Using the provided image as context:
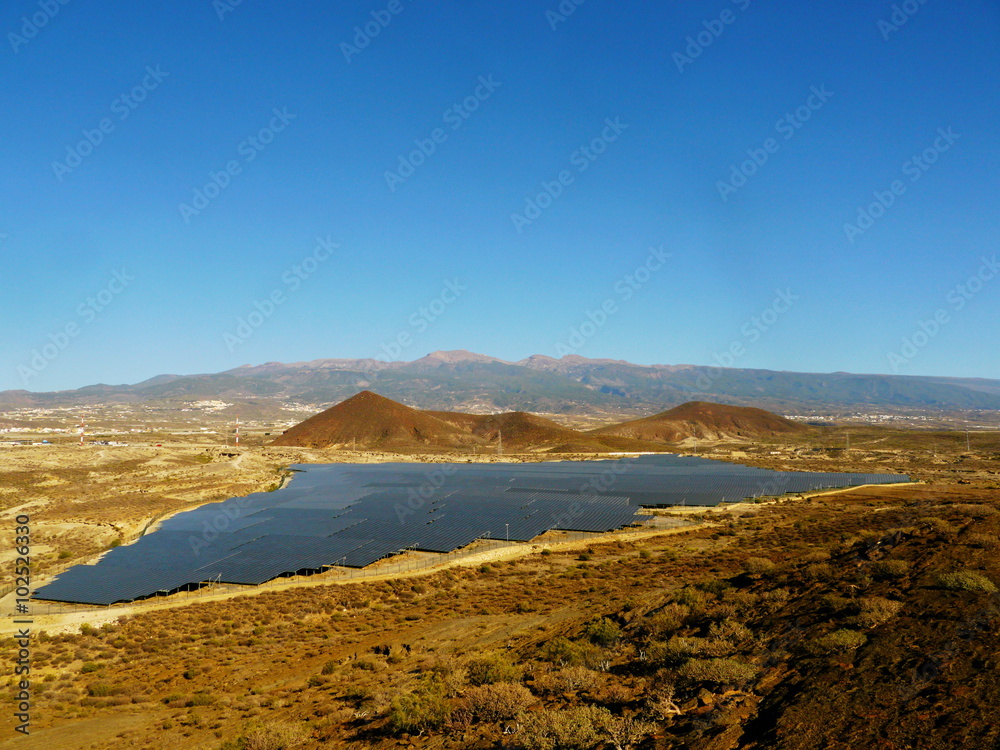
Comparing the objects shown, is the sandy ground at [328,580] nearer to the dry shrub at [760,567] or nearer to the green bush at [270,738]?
the dry shrub at [760,567]

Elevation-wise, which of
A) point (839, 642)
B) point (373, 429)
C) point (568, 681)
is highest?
point (839, 642)

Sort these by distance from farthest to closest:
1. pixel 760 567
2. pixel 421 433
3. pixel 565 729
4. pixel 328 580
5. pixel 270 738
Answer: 1. pixel 421 433
2. pixel 328 580
3. pixel 760 567
4. pixel 270 738
5. pixel 565 729

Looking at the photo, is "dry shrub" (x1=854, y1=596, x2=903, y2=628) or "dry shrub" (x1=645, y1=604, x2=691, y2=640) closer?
"dry shrub" (x1=854, y1=596, x2=903, y2=628)

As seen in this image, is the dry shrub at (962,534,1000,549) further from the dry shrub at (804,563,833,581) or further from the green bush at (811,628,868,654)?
the green bush at (811,628,868,654)

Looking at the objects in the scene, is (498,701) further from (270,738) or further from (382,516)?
(382,516)

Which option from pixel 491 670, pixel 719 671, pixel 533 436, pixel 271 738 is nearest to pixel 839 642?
pixel 719 671

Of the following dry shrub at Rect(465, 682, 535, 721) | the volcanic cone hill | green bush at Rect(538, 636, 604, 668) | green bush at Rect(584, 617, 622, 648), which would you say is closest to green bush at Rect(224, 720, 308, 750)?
dry shrub at Rect(465, 682, 535, 721)
